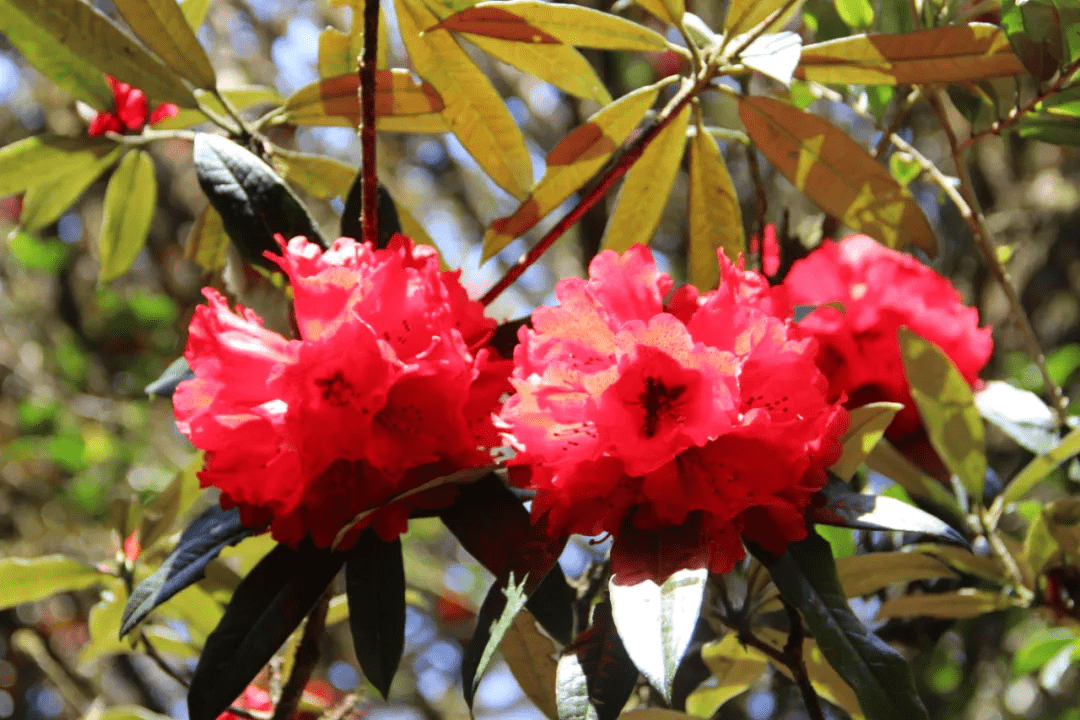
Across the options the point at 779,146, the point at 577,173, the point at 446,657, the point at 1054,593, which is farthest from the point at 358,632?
the point at 446,657

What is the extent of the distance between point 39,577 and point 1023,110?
1198mm

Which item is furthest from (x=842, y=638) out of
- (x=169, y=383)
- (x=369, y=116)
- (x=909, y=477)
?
(x=169, y=383)

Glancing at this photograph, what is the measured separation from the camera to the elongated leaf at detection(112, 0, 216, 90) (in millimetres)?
949

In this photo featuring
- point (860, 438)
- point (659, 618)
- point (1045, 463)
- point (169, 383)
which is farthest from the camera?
point (1045, 463)

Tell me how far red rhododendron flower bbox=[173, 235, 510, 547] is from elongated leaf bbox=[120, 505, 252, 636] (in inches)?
→ 3.1

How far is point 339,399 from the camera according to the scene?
0.73 metres

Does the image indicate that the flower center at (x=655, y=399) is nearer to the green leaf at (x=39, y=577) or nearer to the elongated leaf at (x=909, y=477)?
the elongated leaf at (x=909, y=477)

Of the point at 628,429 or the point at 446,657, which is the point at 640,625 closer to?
the point at 628,429

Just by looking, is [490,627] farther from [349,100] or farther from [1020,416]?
[1020,416]

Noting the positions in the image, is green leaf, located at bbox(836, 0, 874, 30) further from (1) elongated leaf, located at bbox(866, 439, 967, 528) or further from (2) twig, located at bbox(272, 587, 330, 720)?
(2) twig, located at bbox(272, 587, 330, 720)

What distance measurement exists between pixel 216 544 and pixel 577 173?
18.4 inches

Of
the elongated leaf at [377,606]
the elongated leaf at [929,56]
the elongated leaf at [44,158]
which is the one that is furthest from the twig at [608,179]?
the elongated leaf at [44,158]

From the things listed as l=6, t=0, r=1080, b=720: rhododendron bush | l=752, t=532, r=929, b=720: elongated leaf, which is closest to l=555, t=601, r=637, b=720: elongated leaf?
l=6, t=0, r=1080, b=720: rhododendron bush

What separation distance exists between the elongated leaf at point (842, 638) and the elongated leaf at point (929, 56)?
419mm
